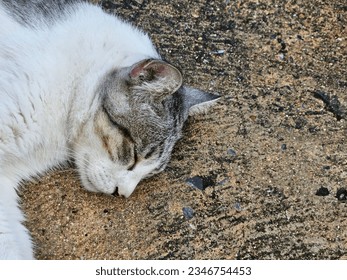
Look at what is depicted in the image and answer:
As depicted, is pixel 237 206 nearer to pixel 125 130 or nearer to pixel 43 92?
pixel 125 130

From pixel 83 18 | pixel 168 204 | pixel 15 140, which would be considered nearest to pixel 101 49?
pixel 83 18

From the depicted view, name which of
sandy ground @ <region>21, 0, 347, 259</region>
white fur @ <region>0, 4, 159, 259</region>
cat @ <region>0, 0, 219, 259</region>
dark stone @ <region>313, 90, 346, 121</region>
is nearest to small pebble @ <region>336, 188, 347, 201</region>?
sandy ground @ <region>21, 0, 347, 259</region>

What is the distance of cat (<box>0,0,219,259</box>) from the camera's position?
296 cm

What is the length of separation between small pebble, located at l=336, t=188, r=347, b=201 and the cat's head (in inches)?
38.1

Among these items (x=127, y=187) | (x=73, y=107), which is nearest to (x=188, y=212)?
(x=127, y=187)

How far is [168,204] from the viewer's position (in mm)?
3221

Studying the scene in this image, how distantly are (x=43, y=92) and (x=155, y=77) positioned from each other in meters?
0.54

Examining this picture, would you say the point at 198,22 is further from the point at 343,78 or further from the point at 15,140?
the point at 15,140

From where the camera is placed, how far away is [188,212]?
10.5 ft

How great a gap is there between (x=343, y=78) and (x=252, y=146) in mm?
810

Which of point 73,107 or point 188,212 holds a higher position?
point 73,107

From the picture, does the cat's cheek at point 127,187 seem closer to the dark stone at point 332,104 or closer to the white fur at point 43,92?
the white fur at point 43,92

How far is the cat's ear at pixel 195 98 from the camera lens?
339 cm

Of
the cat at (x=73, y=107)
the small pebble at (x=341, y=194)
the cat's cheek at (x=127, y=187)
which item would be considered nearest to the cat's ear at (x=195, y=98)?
the cat at (x=73, y=107)
